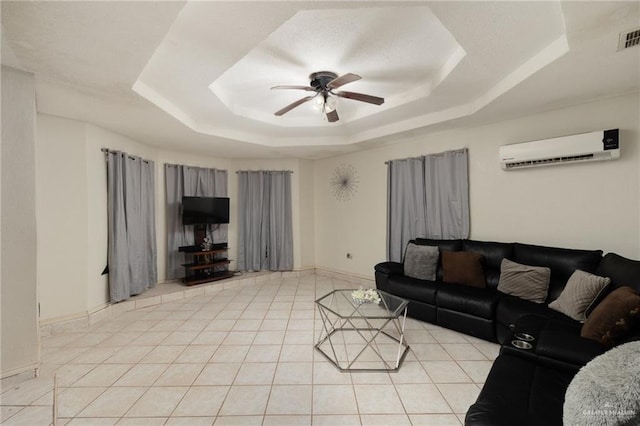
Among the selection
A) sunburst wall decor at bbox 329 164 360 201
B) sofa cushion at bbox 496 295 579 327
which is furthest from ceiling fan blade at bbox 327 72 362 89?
sunburst wall decor at bbox 329 164 360 201

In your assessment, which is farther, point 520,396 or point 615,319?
point 615,319

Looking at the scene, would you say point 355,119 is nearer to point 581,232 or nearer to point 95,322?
point 581,232

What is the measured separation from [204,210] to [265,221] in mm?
1202

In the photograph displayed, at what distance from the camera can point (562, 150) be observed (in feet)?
9.02

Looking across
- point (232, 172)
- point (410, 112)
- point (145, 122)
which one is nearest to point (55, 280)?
point (145, 122)

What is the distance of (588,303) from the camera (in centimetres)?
211

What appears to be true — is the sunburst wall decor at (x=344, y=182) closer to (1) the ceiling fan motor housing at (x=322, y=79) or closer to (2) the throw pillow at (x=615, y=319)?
(1) the ceiling fan motor housing at (x=322, y=79)

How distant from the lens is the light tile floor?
1725 mm

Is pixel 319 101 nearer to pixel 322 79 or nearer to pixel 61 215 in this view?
pixel 322 79

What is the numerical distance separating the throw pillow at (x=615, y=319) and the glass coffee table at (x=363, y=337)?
121 centimetres

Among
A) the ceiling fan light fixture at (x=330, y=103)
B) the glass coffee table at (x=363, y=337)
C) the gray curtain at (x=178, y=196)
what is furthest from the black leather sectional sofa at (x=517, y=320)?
the gray curtain at (x=178, y=196)

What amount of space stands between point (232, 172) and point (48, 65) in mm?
3559

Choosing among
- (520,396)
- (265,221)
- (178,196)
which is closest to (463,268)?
(520,396)

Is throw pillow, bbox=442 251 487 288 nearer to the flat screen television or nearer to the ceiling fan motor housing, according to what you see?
the ceiling fan motor housing
